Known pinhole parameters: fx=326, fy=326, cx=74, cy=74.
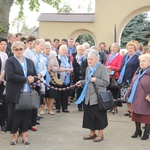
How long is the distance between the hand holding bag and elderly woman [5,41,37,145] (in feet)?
0.23

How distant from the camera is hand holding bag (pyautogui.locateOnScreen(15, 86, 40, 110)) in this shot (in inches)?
213

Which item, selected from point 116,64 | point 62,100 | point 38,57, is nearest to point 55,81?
point 62,100

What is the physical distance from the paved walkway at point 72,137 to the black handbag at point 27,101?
0.71 m

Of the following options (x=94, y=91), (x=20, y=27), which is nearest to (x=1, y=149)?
(x=94, y=91)

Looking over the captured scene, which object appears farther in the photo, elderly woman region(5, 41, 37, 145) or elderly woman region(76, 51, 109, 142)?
elderly woman region(76, 51, 109, 142)

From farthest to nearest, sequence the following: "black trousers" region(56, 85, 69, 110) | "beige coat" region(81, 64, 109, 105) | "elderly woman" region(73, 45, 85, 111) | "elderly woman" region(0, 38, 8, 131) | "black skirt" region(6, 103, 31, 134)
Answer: "elderly woman" region(73, 45, 85, 111) < "black trousers" region(56, 85, 69, 110) < "elderly woman" region(0, 38, 8, 131) < "beige coat" region(81, 64, 109, 105) < "black skirt" region(6, 103, 31, 134)

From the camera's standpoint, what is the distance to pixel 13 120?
5.58m

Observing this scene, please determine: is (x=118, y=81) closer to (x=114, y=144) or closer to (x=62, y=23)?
(x=114, y=144)

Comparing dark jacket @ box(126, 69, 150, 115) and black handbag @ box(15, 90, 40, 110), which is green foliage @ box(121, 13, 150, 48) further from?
black handbag @ box(15, 90, 40, 110)

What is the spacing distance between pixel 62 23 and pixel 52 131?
40.8 ft

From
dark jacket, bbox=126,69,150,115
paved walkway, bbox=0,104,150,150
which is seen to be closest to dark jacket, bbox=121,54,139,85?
paved walkway, bbox=0,104,150,150

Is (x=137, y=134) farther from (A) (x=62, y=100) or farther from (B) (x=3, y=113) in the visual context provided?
(A) (x=62, y=100)

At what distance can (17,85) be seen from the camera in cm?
554

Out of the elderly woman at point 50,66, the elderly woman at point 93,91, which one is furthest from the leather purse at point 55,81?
the elderly woman at point 93,91
